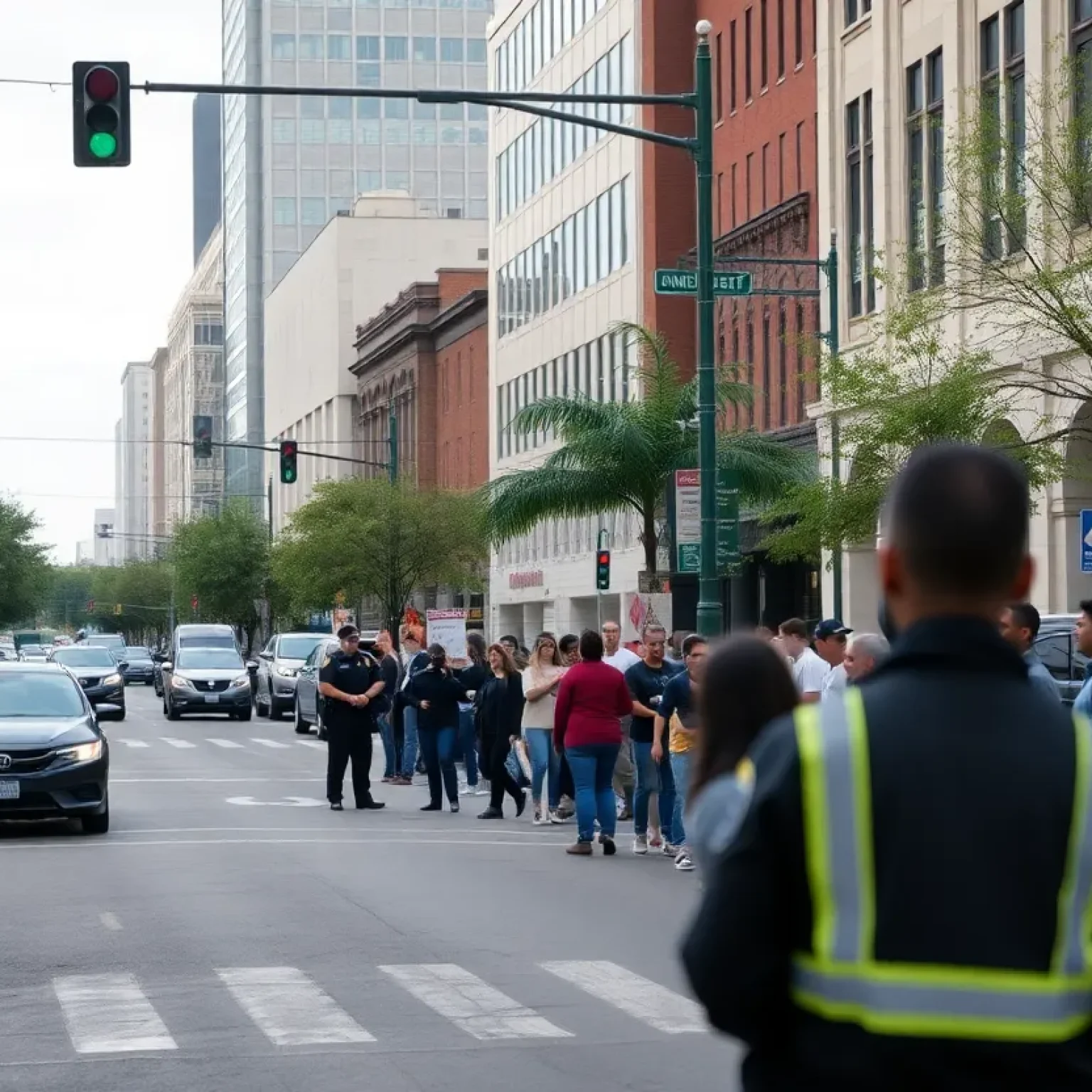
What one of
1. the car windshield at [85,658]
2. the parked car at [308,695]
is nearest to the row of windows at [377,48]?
the car windshield at [85,658]

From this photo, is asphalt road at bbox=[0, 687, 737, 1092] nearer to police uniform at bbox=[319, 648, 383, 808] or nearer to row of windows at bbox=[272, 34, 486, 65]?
police uniform at bbox=[319, 648, 383, 808]

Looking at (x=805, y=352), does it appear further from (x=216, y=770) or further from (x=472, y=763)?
(x=216, y=770)

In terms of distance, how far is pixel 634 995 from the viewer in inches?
442

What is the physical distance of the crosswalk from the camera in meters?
A: 10.0

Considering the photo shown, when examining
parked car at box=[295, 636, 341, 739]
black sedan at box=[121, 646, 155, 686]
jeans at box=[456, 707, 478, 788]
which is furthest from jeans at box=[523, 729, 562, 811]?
black sedan at box=[121, 646, 155, 686]

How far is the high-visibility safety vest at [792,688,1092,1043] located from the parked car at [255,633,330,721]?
4615 cm

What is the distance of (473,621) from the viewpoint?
7512 centimetres

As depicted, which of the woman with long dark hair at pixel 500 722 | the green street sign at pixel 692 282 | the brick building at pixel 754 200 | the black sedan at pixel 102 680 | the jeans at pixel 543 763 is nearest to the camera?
the jeans at pixel 543 763

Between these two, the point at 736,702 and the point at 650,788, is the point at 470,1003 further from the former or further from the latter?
the point at 650,788

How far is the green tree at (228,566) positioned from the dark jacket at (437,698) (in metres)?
69.5

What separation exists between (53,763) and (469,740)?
8340 millimetres

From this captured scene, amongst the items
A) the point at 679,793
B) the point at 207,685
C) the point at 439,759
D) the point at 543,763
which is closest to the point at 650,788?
the point at 679,793

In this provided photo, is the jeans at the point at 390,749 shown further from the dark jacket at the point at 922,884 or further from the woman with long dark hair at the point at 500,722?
the dark jacket at the point at 922,884

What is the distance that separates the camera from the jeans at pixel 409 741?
28.4 meters
